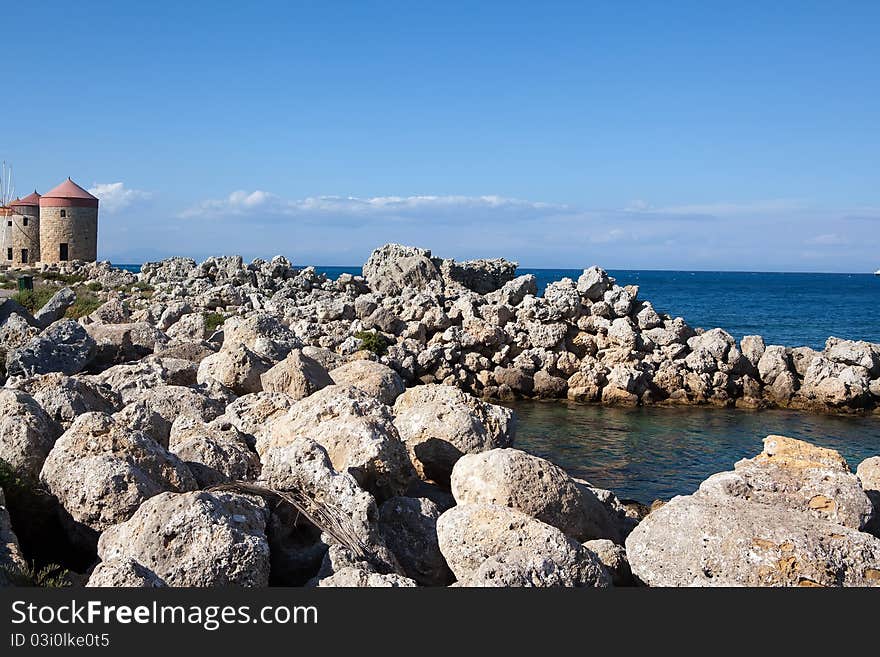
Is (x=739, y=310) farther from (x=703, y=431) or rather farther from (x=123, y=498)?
(x=123, y=498)

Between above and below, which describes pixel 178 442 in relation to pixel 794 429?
above

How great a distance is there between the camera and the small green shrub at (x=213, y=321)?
27.3 metres

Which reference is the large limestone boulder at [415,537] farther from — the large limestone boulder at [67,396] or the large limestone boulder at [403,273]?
the large limestone boulder at [403,273]

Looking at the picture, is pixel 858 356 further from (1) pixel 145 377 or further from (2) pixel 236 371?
(1) pixel 145 377

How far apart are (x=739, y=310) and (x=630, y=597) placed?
236 feet

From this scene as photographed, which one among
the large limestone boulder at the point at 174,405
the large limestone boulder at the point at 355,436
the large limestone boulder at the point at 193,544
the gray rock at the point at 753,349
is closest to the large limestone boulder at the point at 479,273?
the gray rock at the point at 753,349

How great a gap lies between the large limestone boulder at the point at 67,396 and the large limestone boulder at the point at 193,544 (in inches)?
145

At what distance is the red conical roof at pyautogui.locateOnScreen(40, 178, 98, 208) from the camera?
51.3 meters

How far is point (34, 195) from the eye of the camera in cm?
5606

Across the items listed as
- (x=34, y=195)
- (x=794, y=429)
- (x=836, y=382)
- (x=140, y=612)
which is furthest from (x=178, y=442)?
(x=34, y=195)

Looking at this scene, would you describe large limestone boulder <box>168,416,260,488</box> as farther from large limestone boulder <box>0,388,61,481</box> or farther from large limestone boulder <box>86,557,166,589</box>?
large limestone boulder <box>86,557,166,589</box>

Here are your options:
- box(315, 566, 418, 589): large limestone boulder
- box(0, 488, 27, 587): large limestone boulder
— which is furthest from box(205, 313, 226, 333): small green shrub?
box(315, 566, 418, 589): large limestone boulder

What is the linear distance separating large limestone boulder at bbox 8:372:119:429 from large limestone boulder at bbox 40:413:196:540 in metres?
1.64

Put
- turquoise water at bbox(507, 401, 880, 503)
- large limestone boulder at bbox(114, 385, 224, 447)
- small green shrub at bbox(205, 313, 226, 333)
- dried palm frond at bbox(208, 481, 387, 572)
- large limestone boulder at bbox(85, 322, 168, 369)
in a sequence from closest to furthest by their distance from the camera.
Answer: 1. dried palm frond at bbox(208, 481, 387, 572)
2. large limestone boulder at bbox(114, 385, 224, 447)
3. turquoise water at bbox(507, 401, 880, 503)
4. large limestone boulder at bbox(85, 322, 168, 369)
5. small green shrub at bbox(205, 313, 226, 333)
